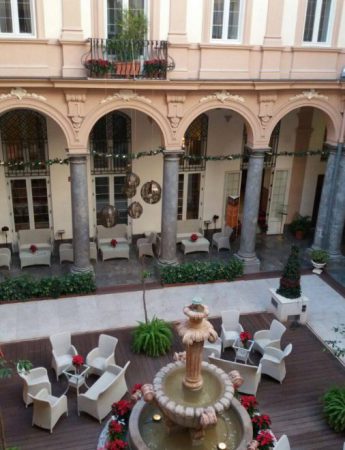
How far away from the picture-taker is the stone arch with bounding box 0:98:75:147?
11.8m

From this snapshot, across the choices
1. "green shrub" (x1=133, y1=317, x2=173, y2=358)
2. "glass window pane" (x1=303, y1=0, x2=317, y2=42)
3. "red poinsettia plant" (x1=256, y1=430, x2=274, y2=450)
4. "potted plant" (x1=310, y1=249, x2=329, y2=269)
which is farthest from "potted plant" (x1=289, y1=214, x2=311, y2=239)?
"red poinsettia plant" (x1=256, y1=430, x2=274, y2=450)

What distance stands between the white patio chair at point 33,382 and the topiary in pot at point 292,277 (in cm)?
627

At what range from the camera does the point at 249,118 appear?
1370 centimetres

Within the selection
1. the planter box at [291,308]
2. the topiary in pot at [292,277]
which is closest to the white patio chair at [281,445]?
the planter box at [291,308]

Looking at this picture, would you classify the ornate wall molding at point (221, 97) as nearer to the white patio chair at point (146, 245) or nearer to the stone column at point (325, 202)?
the stone column at point (325, 202)

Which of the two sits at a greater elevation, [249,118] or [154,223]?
[249,118]

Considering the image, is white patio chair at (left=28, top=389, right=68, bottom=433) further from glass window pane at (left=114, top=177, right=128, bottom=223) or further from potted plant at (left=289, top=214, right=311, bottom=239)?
potted plant at (left=289, top=214, right=311, bottom=239)

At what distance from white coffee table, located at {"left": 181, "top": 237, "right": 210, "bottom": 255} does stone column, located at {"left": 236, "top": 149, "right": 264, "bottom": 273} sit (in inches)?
51.2

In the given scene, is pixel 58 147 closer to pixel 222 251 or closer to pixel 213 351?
pixel 222 251

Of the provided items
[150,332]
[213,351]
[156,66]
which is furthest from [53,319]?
[156,66]

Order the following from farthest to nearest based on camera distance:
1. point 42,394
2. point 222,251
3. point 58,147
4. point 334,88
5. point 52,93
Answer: point 222,251
point 58,147
point 334,88
point 52,93
point 42,394

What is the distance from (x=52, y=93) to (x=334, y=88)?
7998 millimetres

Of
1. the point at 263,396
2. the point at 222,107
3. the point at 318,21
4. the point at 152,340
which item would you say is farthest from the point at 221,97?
the point at 263,396

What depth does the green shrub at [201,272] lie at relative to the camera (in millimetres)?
14102
